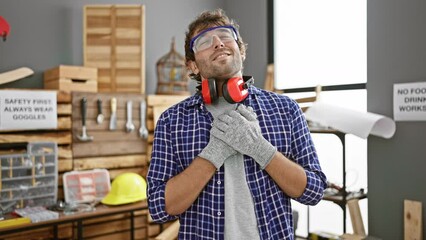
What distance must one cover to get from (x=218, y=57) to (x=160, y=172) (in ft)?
1.25

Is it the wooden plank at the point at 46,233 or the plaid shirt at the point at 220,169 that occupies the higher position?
the plaid shirt at the point at 220,169

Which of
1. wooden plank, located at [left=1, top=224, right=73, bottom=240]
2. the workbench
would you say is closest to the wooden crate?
the workbench

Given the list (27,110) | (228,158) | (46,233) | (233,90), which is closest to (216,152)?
(228,158)

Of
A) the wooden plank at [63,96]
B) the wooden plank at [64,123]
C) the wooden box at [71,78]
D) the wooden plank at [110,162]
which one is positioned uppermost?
the wooden box at [71,78]

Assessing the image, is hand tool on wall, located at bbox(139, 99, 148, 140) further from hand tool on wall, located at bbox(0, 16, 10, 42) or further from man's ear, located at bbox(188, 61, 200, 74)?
man's ear, located at bbox(188, 61, 200, 74)

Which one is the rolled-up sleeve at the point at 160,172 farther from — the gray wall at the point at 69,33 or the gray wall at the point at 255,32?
the gray wall at the point at 255,32

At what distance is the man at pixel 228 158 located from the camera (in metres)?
1.09

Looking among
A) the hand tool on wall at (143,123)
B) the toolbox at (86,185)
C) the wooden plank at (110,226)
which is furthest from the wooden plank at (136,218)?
the hand tool on wall at (143,123)

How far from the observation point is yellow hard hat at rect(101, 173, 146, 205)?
110 inches

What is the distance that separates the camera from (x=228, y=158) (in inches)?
44.9

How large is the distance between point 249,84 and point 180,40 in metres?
2.67

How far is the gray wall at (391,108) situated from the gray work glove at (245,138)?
135 centimetres

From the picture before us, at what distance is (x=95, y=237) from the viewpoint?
3.03 metres

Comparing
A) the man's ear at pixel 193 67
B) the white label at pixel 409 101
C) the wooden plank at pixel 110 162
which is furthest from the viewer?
the wooden plank at pixel 110 162
